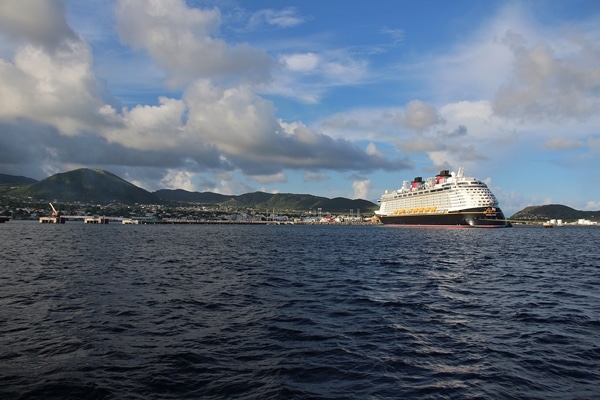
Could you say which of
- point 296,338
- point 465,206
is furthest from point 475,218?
point 296,338

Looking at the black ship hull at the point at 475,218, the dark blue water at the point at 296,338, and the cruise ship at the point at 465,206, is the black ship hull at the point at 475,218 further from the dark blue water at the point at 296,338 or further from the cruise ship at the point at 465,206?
the dark blue water at the point at 296,338

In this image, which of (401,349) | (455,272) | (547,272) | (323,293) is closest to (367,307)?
(323,293)

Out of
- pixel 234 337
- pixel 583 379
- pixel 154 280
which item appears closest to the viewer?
pixel 583 379

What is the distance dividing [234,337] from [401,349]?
22.8ft

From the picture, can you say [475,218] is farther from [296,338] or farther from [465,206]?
[296,338]

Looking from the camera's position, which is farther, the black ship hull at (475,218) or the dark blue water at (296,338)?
the black ship hull at (475,218)

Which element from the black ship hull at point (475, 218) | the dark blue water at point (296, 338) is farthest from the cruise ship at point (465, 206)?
the dark blue water at point (296, 338)

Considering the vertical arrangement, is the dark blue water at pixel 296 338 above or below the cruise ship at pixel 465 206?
below

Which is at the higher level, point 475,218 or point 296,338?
point 475,218

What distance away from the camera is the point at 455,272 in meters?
41.4

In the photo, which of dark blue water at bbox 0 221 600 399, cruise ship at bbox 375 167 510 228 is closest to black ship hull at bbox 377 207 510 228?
cruise ship at bbox 375 167 510 228

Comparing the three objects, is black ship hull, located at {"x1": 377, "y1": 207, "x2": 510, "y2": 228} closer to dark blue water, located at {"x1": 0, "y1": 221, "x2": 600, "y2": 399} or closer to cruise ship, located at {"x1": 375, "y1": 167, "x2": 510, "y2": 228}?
cruise ship, located at {"x1": 375, "y1": 167, "x2": 510, "y2": 228}

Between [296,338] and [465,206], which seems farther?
[465,206]

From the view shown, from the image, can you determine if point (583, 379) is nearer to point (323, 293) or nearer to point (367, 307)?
point (367, 307)
